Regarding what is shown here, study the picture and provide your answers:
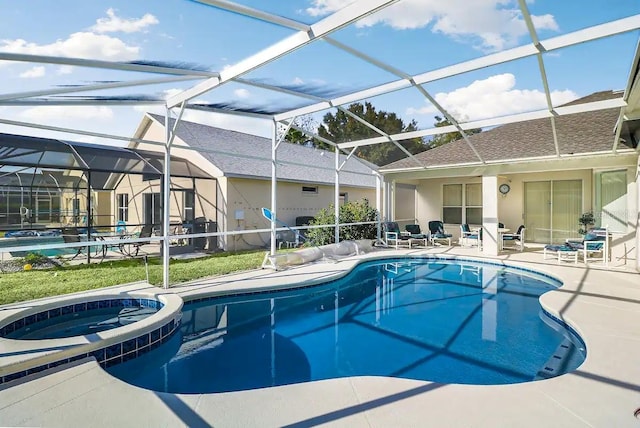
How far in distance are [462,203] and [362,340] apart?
11785mm

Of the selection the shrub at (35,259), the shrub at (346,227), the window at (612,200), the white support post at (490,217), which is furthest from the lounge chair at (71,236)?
the window at (612,200)

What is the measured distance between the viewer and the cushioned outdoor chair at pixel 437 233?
1450 cm

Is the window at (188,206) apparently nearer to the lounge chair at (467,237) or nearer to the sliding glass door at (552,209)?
the lounge chair at (467,237)

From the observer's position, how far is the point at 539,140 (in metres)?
10.6

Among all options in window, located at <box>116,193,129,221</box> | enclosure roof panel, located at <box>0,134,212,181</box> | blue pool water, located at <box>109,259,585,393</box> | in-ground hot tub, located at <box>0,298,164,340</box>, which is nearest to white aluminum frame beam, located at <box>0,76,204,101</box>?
in-ground hot tub, located at <box>0,298,164,340</box>

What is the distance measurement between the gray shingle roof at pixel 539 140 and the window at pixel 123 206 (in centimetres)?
1115

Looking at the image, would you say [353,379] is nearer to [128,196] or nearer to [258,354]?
[258,354]

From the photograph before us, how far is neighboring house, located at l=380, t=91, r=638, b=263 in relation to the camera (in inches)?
389

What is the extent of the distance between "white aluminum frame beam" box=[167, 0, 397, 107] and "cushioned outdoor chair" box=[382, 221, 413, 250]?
377 inches

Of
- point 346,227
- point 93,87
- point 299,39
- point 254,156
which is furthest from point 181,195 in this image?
point 299,39

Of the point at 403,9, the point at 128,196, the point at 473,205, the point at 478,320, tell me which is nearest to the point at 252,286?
the point at 478,320

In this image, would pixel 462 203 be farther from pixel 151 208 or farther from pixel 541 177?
pixel 151 208

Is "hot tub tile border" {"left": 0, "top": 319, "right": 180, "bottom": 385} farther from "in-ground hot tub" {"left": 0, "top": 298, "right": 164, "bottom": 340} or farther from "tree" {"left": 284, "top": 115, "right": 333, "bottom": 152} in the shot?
"tree" {"left": 284, "top": 115, "right": 333, "bottom": 152}

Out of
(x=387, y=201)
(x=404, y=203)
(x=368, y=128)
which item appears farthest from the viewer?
(x=404, y=203)
